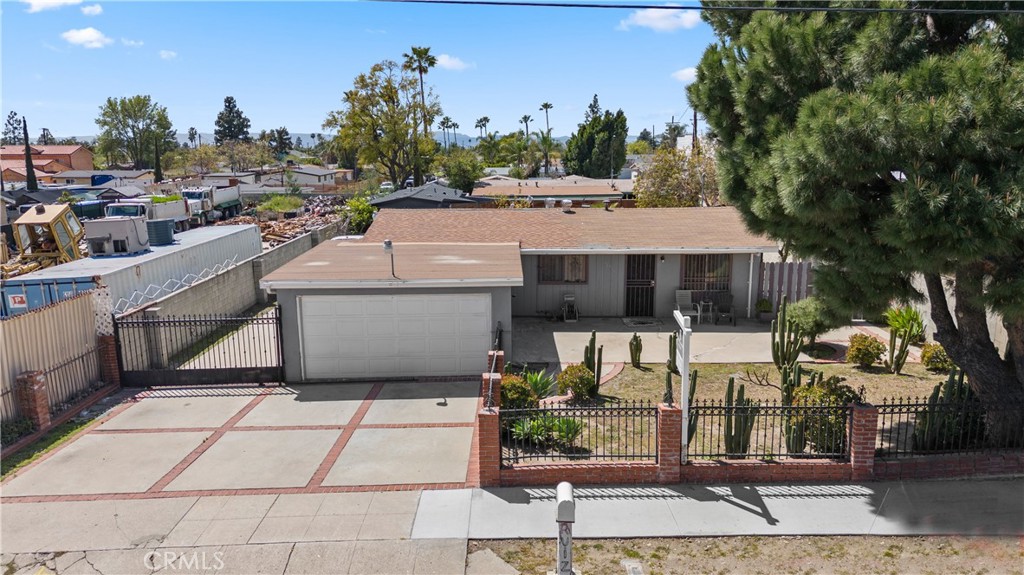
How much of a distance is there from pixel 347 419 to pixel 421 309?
3031mm

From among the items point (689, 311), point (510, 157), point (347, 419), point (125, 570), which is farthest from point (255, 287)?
point (510, 157)

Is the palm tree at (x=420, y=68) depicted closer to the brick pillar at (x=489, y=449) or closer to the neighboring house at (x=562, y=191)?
the neighboring house at (x=562, y=191)

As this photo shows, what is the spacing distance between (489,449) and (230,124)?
14600cm

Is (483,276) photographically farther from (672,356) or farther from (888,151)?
(888,151)

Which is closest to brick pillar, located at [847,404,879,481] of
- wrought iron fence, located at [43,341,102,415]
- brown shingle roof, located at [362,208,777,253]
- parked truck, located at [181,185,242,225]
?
brown shingle roof, located at [362,208,777,253]

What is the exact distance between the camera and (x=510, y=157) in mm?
93750

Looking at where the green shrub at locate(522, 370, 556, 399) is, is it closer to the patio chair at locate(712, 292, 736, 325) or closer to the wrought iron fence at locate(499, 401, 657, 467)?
the wrought iron fence at locate(499, 401, 657, 467)

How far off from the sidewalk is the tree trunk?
80 centimetres

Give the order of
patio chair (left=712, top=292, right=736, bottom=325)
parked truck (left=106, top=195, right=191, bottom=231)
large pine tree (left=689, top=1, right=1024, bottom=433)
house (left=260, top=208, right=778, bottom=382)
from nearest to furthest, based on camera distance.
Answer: large pine tree (left=689, top=1, right=1024, bottom=433) → house (left=260, top=208, right=778, bottom=382) → patio chair (left=712, top=292, right=736, bottom=325) → parked truck (left=106, top=195, right=191, bottom=231)

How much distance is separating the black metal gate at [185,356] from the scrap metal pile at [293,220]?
17566 mm

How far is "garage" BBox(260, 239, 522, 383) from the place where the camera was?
45.5 feet

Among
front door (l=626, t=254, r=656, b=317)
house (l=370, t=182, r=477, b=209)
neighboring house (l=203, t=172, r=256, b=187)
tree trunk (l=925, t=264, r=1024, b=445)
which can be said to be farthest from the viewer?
neighboring house (l=203, t=172, r=256, b=187)

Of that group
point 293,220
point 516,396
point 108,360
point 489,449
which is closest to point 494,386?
point 516,396

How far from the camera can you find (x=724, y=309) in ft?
62.1
